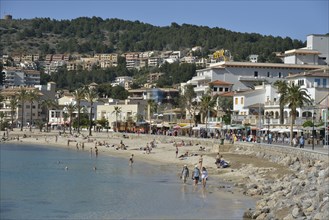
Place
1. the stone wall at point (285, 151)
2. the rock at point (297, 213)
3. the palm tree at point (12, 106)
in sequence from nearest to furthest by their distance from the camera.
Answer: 1. the rock at point (297, 213)
2. the stone wall at point (285, 151)
3. the palm tree at point (12, 106)

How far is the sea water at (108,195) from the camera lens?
27844 mm

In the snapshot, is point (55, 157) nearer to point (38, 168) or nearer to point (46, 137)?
point (38, 168)

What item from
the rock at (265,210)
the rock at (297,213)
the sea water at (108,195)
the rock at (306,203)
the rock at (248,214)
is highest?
the rock at (306,203)

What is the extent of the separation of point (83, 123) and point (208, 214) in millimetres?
91421

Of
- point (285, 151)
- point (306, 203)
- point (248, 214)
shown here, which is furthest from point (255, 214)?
point (285, 151)

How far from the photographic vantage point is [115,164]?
57.4 meters

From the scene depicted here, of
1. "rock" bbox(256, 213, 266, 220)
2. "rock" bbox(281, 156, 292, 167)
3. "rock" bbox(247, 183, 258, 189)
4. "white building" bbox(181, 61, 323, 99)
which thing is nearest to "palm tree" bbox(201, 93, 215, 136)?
"white building" bbox(181, 61, 323, 99)

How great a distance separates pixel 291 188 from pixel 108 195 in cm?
1067

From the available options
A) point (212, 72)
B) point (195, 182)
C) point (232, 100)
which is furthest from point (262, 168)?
point (212, 72)

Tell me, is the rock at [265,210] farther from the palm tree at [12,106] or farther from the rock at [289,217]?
the palm tree at [12,106]

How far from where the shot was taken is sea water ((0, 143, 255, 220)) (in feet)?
91.4

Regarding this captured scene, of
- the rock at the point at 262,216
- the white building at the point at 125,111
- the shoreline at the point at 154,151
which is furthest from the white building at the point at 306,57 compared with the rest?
the rock at the point at 262,216

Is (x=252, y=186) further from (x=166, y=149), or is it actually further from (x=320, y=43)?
(x=320, y=43)

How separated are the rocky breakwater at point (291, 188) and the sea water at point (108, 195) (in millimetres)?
1309
